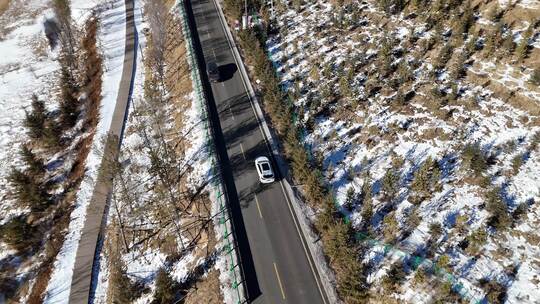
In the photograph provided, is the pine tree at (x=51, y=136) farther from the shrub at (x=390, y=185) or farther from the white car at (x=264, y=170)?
the shrub at (x=390, y=185)

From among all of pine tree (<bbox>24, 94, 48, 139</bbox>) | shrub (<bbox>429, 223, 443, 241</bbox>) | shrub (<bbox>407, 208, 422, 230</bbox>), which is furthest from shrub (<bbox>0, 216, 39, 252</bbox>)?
shrub (<bbox>429, 223, 443, 241</bbox>)

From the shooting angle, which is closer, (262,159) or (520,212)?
(520,212)

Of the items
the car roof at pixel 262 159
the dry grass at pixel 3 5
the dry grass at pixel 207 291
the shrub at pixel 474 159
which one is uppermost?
the dry grass at pixel 3 5

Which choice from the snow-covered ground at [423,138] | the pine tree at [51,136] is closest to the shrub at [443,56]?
the snow-covered ground at [423,138]

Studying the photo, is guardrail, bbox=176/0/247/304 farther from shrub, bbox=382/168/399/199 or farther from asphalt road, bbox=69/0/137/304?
shrub, bbox=382/168/399/199

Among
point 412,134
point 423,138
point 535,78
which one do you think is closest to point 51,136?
point 412,134

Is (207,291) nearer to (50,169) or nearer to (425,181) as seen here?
(425,181)

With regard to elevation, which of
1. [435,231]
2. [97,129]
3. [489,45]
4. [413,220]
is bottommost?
[413,220]
